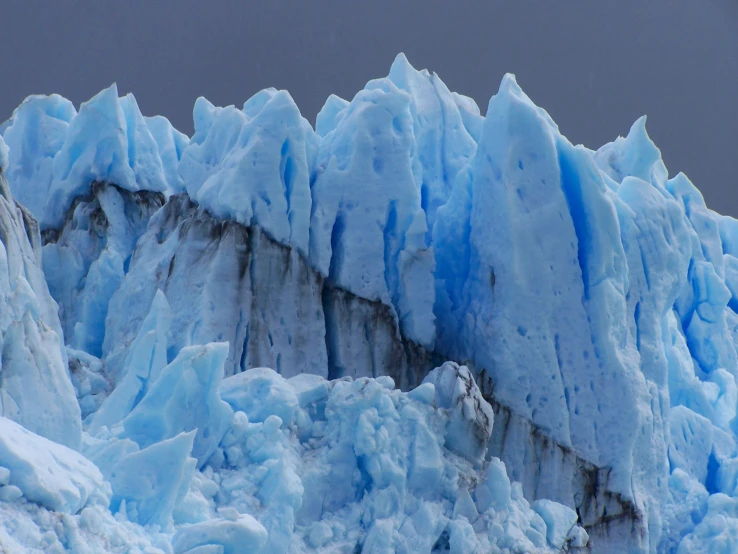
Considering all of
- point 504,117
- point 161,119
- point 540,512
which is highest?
point 161,119

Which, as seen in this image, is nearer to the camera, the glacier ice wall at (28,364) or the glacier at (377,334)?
the glacier ice wall at (28,364)

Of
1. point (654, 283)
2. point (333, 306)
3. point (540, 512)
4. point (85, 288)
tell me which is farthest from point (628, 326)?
point (85, 288)

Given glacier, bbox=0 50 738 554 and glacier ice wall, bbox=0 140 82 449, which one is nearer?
glacier ice wall, bbox=0 140 82 449

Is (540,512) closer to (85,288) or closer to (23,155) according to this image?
(85,288)

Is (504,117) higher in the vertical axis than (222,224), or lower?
higher

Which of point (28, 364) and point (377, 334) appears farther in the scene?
point (377, 334)

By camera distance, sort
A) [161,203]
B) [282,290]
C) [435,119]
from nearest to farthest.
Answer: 1. [282,290]
2. [435,119]
3. [161,203]

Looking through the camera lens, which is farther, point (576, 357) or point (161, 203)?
point (161, 203)

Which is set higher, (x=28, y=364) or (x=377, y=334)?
(x=377, y=334)
